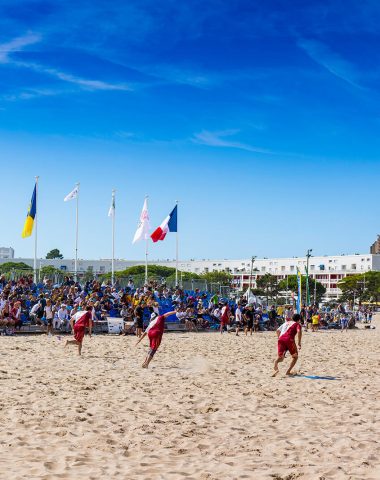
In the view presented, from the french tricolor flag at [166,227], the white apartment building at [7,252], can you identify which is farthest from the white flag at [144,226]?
the white apartment building at [7,252]

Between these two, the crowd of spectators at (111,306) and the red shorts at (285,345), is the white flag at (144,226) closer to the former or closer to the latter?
the crowd of spectators at (111,306)

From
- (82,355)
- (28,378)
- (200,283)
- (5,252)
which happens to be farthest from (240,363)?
(5,252)

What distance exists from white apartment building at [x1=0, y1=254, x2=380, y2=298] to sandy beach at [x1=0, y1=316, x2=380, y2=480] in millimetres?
116635

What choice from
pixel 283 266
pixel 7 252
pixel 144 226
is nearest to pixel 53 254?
pixel 7 252

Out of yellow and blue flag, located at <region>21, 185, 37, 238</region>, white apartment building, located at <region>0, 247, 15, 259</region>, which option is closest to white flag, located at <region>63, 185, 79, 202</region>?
yellow and blue flag, located at <region>21, 185, 37, 238</region>

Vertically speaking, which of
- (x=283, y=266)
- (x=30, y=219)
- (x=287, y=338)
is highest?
(x=283, y=266)

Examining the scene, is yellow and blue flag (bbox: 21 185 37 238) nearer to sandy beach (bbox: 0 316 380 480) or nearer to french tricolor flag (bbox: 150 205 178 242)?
french tricolor flag (bbox: 150 205 178 242)

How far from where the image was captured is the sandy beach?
257 inches

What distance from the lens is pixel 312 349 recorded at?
2120 cm

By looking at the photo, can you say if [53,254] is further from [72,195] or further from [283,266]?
[72,195]

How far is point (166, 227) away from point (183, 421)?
31.4 m

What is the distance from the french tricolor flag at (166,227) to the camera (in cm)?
3947

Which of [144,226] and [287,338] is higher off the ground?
[144,226]

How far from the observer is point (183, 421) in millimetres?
8680
